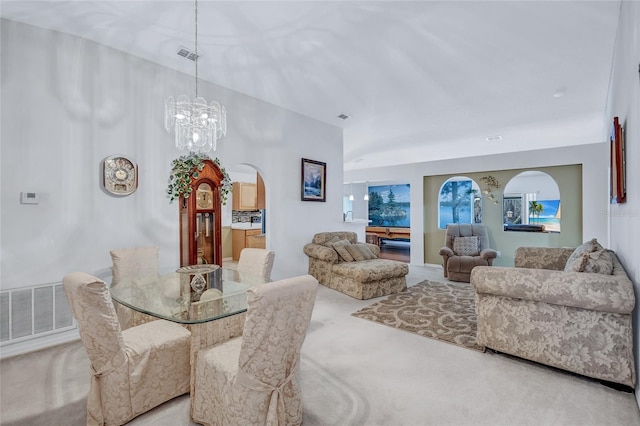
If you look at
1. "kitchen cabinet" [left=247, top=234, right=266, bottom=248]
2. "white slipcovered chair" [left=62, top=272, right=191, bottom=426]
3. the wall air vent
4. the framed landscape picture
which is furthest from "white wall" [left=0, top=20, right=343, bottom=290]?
"kitchen cabinet" [left=247, top=234, right=266, bottom=248]

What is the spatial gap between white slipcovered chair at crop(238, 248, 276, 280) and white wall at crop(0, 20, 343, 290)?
1.18 meters

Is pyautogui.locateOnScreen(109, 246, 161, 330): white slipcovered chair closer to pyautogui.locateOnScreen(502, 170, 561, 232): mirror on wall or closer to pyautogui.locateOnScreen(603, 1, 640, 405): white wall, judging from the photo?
pyautogui.locateOnScreen(603, 1, 640, 405): white wall

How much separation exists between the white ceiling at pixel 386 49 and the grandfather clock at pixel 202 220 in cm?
128

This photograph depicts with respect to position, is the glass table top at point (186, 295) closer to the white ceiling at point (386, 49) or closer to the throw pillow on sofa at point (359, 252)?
the white ceiling at point (386, 49)

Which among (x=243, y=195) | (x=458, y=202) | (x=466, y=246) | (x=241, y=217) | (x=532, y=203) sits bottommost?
(x=466, y=246)

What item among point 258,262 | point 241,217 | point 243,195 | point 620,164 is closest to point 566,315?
point 620,164

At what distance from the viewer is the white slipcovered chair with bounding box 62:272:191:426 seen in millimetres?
1610

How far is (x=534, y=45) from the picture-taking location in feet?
10.0

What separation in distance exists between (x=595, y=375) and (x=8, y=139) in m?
4.94

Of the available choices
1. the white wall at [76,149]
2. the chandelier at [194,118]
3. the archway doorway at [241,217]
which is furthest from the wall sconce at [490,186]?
the chandelier at [194,118]

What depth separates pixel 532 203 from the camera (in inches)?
282

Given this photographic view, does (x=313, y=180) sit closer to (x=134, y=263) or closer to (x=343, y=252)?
(x=343, y=252)

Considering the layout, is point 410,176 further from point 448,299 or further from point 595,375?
point 595,375

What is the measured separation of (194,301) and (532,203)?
775cm
